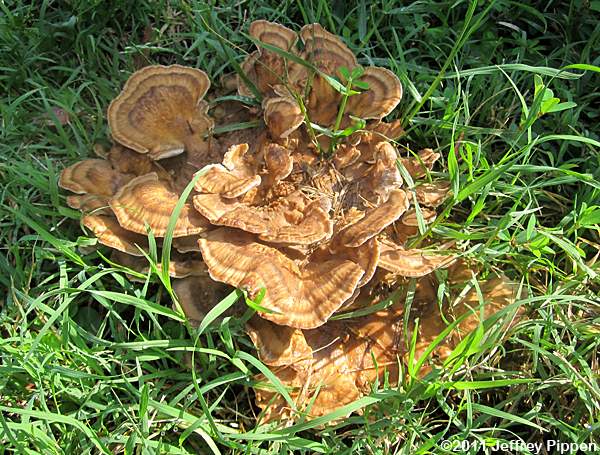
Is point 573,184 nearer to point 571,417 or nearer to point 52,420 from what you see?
point 571,417

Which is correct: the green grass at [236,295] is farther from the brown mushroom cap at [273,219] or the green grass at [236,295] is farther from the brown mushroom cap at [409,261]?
the brown mushroom cap at [273,219]

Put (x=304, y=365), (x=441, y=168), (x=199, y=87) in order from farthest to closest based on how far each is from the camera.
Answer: (x=441, y=168), (x=199, y=87), (x=304, y=365)

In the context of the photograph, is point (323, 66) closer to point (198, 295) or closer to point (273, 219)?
point (273, 219)

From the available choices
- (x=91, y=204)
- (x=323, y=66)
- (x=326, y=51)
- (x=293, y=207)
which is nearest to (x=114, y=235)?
(x=91, y=204)

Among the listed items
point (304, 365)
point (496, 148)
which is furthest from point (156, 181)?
point (496, 148)

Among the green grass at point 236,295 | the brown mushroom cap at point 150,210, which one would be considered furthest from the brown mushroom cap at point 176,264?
the brown mushroom cap at point 150,210

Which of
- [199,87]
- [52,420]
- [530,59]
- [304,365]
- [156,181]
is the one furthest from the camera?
[530,59]
